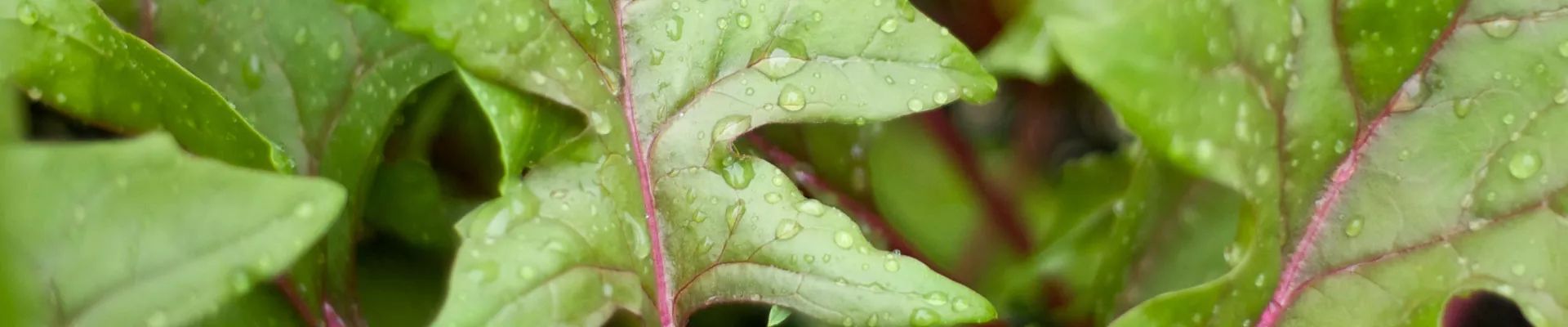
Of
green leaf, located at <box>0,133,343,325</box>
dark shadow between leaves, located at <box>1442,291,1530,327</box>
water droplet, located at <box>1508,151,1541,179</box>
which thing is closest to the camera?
green leaf, located at <box>0,133,343,325</box>

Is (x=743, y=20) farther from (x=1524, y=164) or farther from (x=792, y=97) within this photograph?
(x=1524, y=164)

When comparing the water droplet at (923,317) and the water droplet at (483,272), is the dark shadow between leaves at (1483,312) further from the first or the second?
the water droplet at (483,272)

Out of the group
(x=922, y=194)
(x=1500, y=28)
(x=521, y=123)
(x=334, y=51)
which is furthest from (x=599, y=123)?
(x=1500, y=28)

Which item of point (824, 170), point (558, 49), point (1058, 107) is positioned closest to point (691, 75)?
point (558, 49)

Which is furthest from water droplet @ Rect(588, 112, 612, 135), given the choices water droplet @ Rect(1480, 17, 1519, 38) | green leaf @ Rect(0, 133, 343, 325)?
water droplet @ Rect(1480, 17, 1519, 38)

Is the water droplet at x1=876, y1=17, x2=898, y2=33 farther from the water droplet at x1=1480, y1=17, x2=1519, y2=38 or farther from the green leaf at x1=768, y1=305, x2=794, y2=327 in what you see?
the water droplet at x1=1480, y1=17, x2=1519, y2=38

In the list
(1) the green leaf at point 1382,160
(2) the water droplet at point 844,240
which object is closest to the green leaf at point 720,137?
(2) the water droplet at point 844,240

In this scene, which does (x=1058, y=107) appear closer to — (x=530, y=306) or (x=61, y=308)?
(x=530, y=306)
